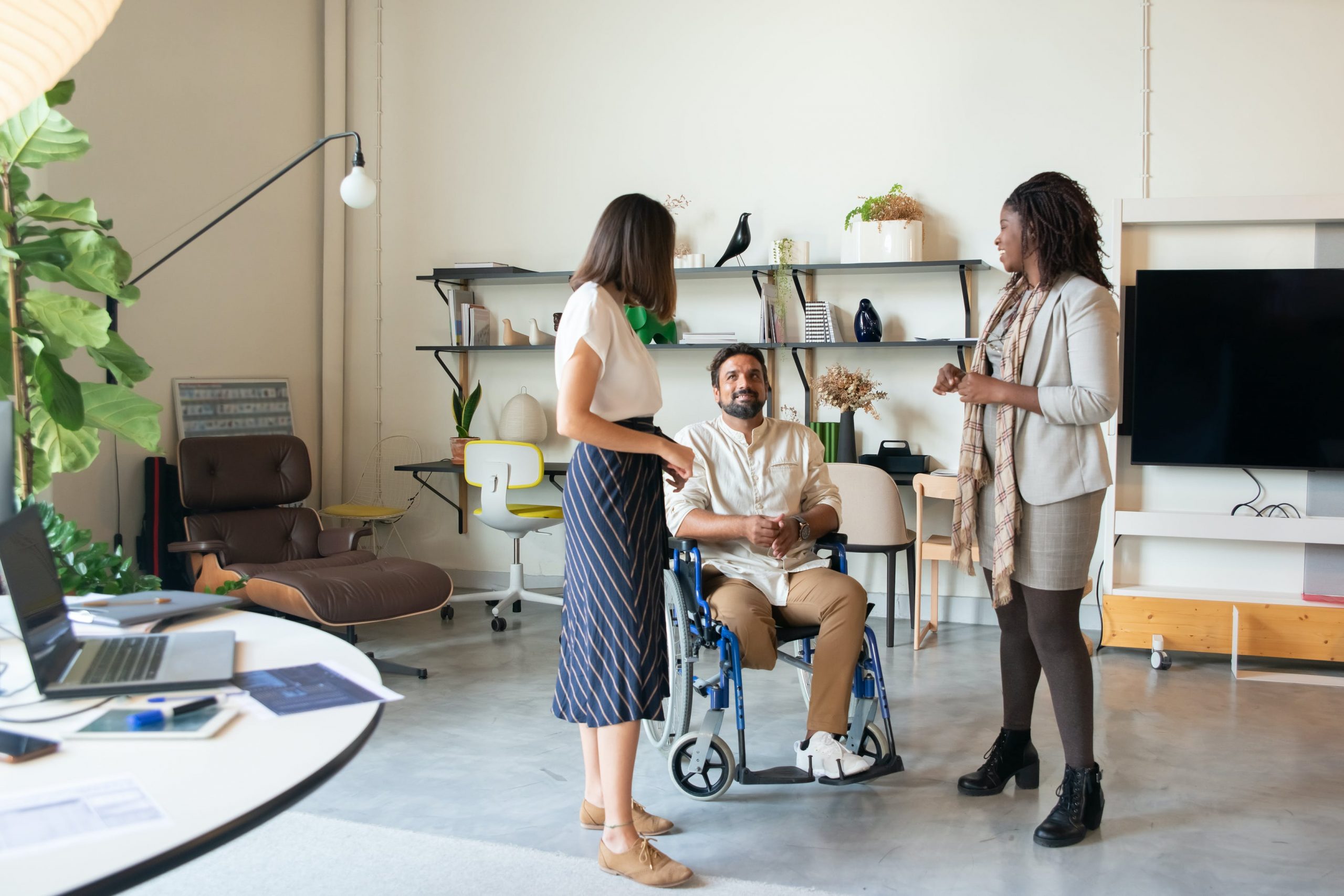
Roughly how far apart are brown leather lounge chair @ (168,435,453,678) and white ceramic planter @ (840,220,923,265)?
240 cm

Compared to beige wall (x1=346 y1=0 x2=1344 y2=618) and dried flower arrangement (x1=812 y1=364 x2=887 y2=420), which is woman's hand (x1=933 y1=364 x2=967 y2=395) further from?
beige wall (x1=346 y1=0 x2=1344 y2=618)

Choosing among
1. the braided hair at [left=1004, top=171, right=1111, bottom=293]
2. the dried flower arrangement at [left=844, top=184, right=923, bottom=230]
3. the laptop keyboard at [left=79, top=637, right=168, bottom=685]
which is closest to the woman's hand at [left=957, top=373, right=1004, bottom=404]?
the braided hair at [left=1004, top=171, right=1111, bottom=293]

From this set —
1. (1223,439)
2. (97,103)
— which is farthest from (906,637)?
(97,103)

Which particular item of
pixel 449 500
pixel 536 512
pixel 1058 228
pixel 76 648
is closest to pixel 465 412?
pixel 449 500

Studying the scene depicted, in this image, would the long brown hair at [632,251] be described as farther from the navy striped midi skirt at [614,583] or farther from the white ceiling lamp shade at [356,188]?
the white ceiling lamp shade at [356,188]

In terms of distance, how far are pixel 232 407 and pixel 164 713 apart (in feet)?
14.2

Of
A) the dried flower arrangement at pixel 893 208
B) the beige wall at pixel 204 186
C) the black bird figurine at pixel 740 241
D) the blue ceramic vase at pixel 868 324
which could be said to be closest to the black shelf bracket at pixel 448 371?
the beige wall at pixel 204 186

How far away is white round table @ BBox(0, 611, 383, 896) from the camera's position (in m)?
0.86

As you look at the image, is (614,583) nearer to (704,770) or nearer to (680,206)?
(704,770)

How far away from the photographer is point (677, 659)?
9.07 feet

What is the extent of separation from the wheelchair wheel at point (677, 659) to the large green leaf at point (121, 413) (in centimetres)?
142

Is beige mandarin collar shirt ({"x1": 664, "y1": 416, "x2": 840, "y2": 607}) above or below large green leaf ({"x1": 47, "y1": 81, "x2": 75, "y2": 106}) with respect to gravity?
below

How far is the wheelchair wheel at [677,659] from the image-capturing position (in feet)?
8.92

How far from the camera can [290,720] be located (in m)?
1.21
